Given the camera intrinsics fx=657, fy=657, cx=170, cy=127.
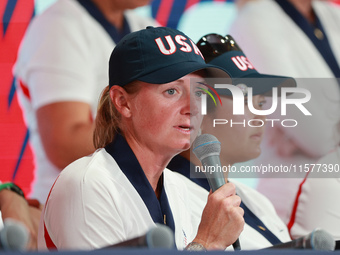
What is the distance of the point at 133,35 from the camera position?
152 centimetres

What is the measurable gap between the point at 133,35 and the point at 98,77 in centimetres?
89

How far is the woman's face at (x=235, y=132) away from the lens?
1.90m

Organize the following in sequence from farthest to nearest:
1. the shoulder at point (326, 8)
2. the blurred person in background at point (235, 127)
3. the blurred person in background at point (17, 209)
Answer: the shoulder at point (326, 8)
the blurred person in background at point (235, 127)
the blurred person in background at point (17, 209)

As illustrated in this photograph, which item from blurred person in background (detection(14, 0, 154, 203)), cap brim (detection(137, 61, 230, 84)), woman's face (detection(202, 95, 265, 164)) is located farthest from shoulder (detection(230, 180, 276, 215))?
cap brim (detection(137, 61, 230, 84))

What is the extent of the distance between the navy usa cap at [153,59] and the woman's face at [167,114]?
35mm

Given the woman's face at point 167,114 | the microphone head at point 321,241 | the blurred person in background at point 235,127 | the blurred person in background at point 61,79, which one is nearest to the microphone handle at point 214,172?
the woman's face at point 167,114

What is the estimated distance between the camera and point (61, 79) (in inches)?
90.9

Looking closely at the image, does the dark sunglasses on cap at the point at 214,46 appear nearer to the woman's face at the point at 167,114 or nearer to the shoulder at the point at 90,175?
the woman's face at the point at 167,114

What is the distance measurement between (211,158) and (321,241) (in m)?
0.40

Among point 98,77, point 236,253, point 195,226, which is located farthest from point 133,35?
point 98,77

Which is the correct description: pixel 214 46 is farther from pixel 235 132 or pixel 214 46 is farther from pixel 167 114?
pixel 167 114

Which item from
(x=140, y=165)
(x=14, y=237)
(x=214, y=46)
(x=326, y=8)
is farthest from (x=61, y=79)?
(x=14, y=237)

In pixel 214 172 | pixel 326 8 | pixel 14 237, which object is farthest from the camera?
pixel 326 8

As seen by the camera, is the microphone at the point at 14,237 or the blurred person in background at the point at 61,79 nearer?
the microphone at the point at 14,237
